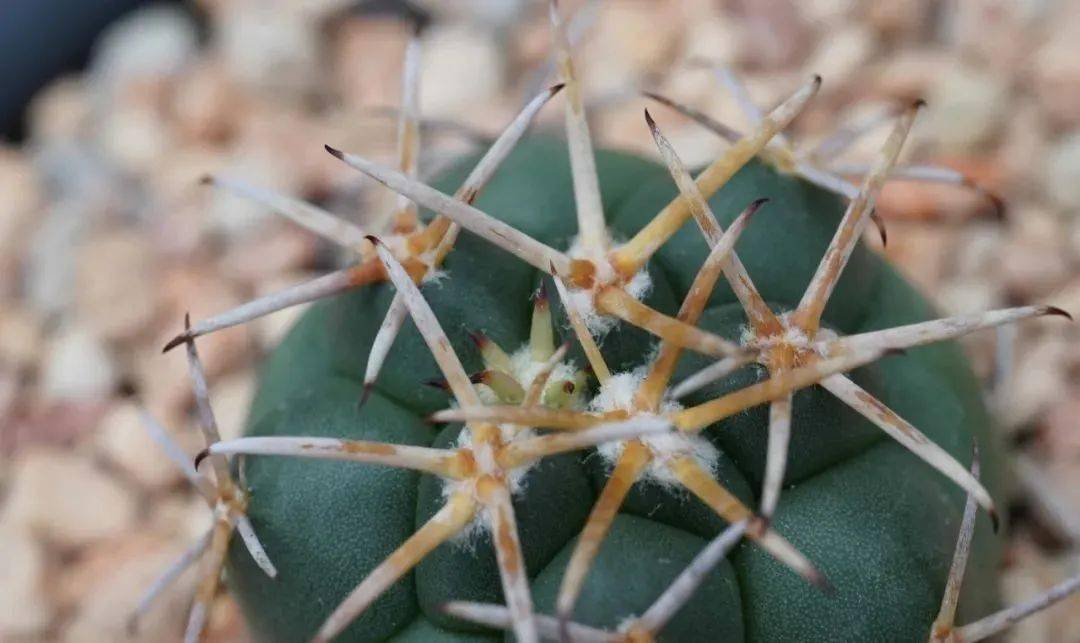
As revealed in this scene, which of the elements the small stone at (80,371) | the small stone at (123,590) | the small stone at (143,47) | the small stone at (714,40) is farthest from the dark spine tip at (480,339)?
the small stone at (143,47)

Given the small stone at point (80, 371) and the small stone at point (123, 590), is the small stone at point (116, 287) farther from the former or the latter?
the small stone at point (123, 590)

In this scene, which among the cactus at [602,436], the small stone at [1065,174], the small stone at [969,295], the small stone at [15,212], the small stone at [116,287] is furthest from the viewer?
the small stone at [15,212]

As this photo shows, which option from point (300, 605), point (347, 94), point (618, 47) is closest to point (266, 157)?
point (347, 94)

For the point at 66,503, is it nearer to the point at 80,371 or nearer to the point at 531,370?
the point at 80,371

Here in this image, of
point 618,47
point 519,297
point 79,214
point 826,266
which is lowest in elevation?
point 79,214

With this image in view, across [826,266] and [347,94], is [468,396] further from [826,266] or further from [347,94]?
[347,94]

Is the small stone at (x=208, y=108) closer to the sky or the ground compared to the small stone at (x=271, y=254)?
closer to the sky

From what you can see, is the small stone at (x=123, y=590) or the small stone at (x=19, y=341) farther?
the small stone at (x=19, y=341)

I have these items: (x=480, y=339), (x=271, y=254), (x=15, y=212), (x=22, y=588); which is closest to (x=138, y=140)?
(x=15, y=212)
